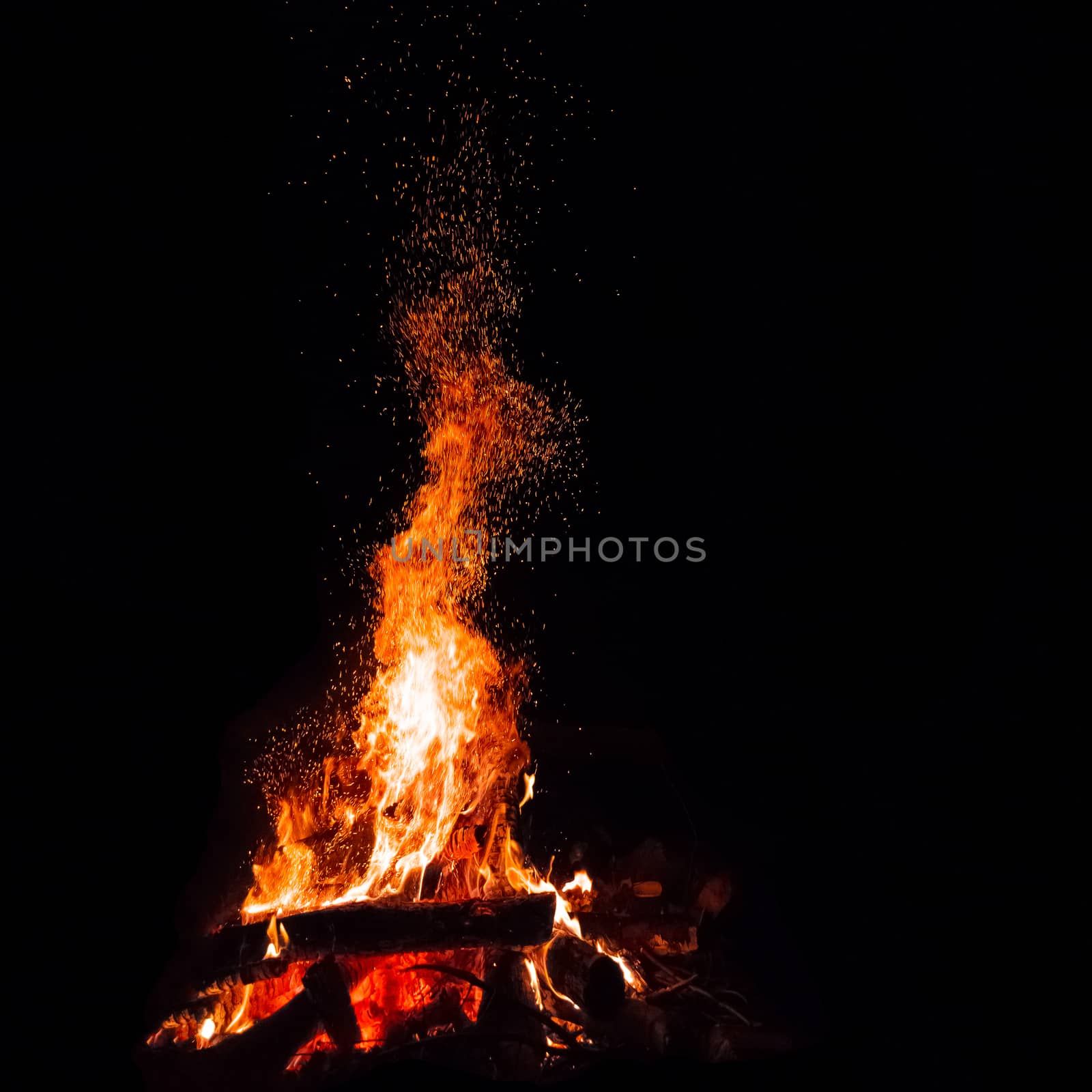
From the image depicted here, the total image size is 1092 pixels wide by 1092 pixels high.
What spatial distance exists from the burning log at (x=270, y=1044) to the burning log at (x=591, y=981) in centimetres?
67

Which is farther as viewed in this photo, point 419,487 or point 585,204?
point 419,487

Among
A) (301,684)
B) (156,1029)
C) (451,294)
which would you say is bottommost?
(156,1029)

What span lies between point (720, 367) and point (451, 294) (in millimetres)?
1199

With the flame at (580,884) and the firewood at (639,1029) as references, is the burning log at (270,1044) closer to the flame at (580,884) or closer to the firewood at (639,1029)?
the firewood at (639,1029)

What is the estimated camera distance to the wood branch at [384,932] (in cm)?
288

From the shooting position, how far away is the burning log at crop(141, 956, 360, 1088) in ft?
8.58

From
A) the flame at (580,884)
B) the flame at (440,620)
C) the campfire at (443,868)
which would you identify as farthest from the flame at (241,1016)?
the flame at (580,884)

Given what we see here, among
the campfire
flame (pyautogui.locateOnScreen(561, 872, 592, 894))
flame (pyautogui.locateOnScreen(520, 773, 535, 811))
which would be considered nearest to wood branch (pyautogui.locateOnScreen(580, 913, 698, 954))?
the campfire

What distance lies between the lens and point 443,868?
3.57 meters

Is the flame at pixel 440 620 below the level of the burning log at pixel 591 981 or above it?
above

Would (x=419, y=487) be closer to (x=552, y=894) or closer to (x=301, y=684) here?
(x=301, y=684)

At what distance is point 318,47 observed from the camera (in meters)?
3.32

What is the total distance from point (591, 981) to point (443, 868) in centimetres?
94

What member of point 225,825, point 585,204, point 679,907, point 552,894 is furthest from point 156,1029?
point 585,204
